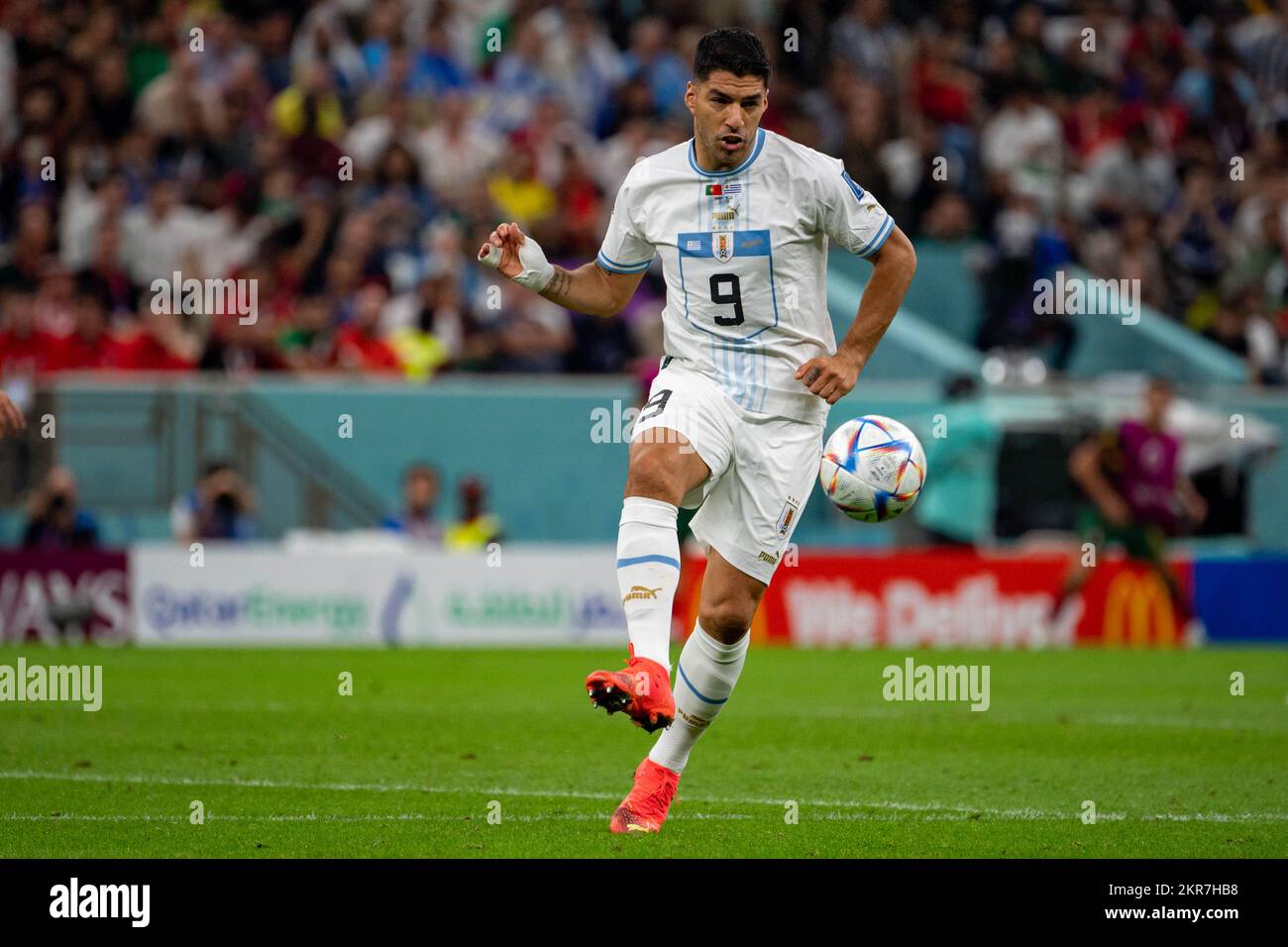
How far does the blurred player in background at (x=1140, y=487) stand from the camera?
17797 mm

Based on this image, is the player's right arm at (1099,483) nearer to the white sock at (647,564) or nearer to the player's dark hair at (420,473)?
the player's dark hair at (420,473)

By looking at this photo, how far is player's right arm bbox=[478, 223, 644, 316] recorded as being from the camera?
7.69 metres

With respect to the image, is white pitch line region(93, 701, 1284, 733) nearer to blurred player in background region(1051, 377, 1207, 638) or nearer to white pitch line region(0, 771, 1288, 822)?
white pitch line region(0, 771, 1288, 822)

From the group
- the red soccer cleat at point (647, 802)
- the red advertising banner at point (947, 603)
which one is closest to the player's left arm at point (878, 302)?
the red soccer cleat at point (647, 802)

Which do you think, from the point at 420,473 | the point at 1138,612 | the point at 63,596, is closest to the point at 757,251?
the point at 420,473

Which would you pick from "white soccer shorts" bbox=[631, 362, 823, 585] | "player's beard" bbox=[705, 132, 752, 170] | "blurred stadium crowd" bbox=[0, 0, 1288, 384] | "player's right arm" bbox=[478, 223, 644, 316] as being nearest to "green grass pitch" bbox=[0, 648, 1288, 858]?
"white soccer shorts" bbox=[631, 362, 823, 585]

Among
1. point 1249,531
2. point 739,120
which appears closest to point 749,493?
point 739,120

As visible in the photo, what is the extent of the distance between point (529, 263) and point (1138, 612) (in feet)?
37.6

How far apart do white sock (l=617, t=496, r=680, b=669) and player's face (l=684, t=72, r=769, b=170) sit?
4.52 ft

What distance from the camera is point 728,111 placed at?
743 centimetres

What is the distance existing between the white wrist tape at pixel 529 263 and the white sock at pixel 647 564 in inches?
43.5

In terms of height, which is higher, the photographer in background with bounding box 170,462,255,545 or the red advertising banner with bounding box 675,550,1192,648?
the photographer in background with bounding box 170,462,255,545

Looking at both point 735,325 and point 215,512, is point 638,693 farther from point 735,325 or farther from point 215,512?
point 215,512

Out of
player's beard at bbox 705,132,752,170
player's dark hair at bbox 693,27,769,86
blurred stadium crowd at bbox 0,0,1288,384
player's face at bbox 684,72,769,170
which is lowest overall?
player's beard at bbox 705,132,752,170
